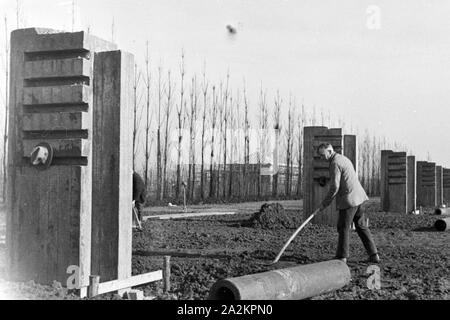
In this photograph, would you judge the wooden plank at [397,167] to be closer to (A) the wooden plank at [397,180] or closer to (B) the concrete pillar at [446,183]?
(A) the wooden plank at [397,180]

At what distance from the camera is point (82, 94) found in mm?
6598

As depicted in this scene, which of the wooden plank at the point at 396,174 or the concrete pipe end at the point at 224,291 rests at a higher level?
the wooden plank at the point at 396,174

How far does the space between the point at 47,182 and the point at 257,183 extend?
3209cm

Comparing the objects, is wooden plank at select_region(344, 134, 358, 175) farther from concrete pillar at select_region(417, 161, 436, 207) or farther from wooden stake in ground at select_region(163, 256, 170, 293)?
concrete pillar at select_region(417, 161, 436, 207)

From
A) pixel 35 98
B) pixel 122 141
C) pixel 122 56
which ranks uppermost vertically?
pixel 122 56

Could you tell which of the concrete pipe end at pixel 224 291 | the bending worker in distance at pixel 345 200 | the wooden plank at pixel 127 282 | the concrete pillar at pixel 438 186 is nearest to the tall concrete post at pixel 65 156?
the wooden plank at pixel 127 282

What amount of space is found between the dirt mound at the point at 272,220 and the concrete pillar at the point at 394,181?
697 centimetres

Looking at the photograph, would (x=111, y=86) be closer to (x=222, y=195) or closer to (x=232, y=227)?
(x=232, y=227)

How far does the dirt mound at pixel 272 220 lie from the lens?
52.1 feet

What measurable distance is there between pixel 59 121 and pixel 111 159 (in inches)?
26.5

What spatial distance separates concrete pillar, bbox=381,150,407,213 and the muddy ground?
517cm

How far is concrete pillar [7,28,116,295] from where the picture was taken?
21.8 ft
